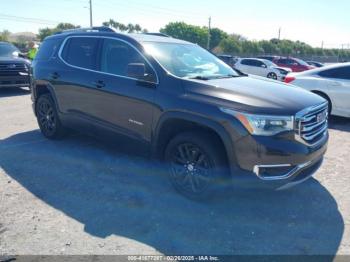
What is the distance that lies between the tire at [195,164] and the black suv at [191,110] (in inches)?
0.4

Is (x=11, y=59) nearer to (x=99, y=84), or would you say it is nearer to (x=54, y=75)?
(x=54, y=75)

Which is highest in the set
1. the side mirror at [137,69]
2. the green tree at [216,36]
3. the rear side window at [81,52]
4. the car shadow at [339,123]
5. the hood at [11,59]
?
the green tree at [216,36]

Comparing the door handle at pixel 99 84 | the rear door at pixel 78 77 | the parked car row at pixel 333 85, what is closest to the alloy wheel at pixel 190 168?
the door handle at pixel 99 84

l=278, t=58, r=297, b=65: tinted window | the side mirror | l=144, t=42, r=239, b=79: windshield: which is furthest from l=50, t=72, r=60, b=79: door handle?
l=278, t=58, r=297, b=65: tinted window

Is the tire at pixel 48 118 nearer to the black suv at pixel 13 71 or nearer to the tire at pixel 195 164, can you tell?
the tire at pixel 195 164

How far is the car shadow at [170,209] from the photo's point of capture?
339cm

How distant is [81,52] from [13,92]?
8.50 metres

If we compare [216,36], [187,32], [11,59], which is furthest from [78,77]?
[216,36]

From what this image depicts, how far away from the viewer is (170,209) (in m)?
4.00

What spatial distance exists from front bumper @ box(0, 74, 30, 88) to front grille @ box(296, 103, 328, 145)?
424 inches

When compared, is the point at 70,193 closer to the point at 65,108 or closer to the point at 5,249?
the point at 5,249

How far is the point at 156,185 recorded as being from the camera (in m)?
4.62

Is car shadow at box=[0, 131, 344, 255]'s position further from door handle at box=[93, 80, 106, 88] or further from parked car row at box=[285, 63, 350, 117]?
parked car row at box=[285, 63, 350, 117]

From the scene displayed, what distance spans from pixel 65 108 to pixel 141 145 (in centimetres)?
192
